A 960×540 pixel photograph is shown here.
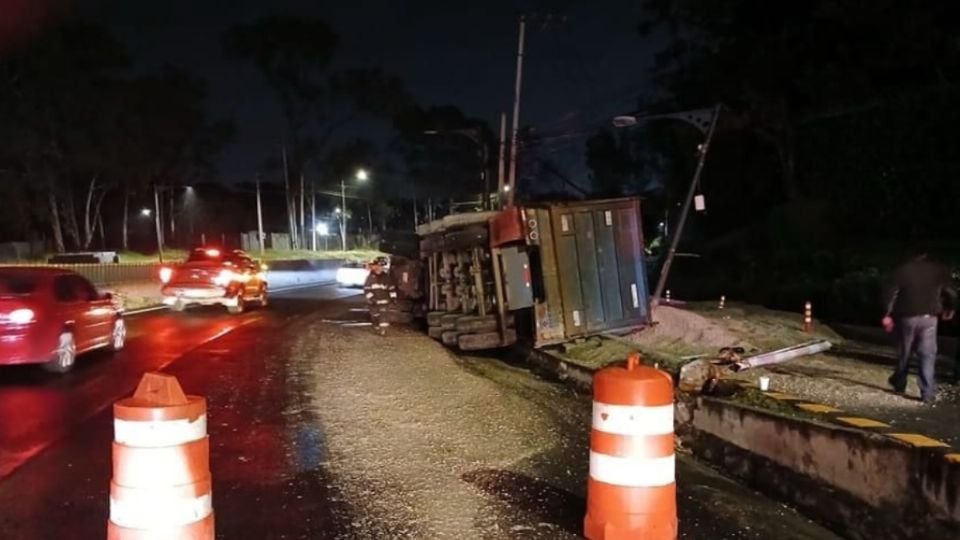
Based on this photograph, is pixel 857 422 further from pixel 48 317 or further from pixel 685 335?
pixel 48 317

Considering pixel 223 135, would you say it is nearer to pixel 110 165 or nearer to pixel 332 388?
pixel 110 165

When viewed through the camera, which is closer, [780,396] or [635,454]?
[635,454]

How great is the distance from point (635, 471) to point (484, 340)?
11.1 meters

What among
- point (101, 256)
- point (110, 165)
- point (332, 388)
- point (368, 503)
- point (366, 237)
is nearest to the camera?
point (368, 503)

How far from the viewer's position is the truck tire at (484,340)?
53.6 feet

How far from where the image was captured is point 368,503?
22.1 feet

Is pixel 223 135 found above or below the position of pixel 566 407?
above

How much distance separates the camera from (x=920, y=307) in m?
9.38

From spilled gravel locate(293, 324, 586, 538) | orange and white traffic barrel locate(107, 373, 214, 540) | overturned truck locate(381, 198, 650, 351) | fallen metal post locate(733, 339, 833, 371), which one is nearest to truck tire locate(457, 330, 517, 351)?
overturned truck locate(381, 198, 650, 351)

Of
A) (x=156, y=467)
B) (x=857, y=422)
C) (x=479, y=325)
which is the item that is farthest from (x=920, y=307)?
(x=479, y=325)

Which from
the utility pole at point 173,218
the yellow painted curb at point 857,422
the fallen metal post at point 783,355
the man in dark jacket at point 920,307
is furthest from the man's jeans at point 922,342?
the utility pole at point 173,218

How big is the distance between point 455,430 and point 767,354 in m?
5.02

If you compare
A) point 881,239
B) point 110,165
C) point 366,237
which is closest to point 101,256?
point 110,165

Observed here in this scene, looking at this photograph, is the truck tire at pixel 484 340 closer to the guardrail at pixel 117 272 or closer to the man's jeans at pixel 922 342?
the man's jeans at pixel 922 342
